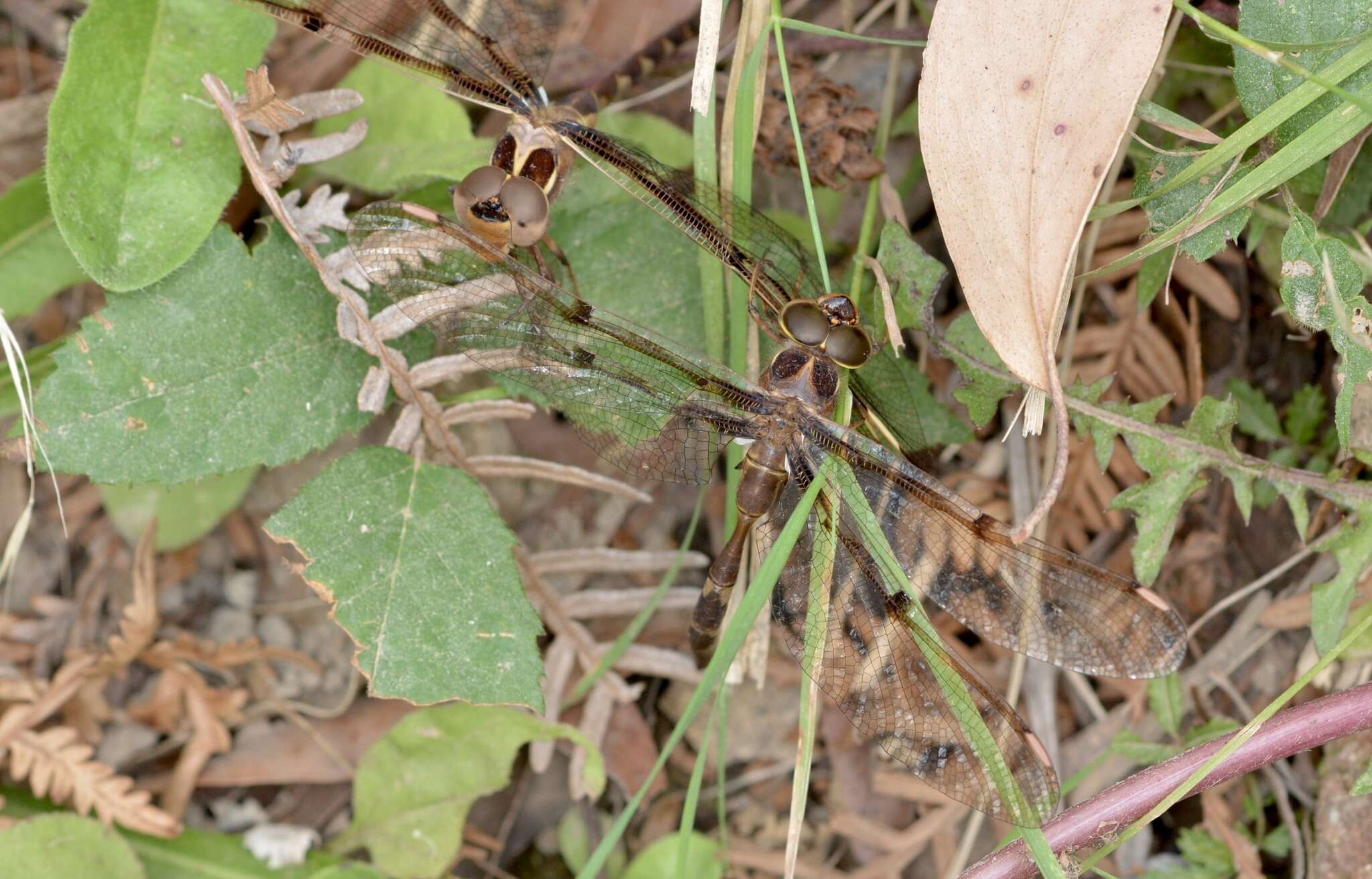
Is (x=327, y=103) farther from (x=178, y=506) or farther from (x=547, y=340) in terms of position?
(x=178, y=506)

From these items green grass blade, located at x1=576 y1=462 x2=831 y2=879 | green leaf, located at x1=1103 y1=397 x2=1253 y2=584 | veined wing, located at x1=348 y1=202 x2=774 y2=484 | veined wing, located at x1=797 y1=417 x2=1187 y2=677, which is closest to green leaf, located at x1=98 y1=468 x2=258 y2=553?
veined wing, located at x1=348 y1=202 x2=774 y2=484

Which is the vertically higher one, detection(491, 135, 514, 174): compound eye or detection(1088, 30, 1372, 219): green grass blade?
detection(1088, 30, 1372, 219): green grass blade

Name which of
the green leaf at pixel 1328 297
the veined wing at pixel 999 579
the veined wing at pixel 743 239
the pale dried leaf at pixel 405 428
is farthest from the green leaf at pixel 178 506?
the green leaf at pixel 1328 297

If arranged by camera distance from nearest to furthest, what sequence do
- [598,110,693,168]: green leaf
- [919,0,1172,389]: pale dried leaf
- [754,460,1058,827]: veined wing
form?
[919,0,1172,389]: pale dried leaf, [754,460,1058,827]: veined wing, [598,110,693,168]: green leaf

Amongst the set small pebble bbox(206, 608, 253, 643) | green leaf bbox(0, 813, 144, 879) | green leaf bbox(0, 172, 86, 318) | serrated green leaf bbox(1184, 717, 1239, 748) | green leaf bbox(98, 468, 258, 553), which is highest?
green leaf bbox(0, 172, 86, 318)

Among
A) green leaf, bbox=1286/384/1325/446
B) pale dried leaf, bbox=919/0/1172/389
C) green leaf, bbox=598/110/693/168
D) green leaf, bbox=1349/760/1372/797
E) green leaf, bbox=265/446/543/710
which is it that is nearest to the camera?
pale dried leaf, bbox=919/0/1172/389

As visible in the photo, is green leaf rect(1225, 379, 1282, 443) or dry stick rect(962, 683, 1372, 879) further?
green leaf rect(1225, 379, 1282, 443)

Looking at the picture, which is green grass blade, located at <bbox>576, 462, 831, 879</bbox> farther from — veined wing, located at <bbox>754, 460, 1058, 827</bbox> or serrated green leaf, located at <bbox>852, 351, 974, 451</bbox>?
serrated green leaf, located at <bbox>852, 351, 974, 451</bbox>
